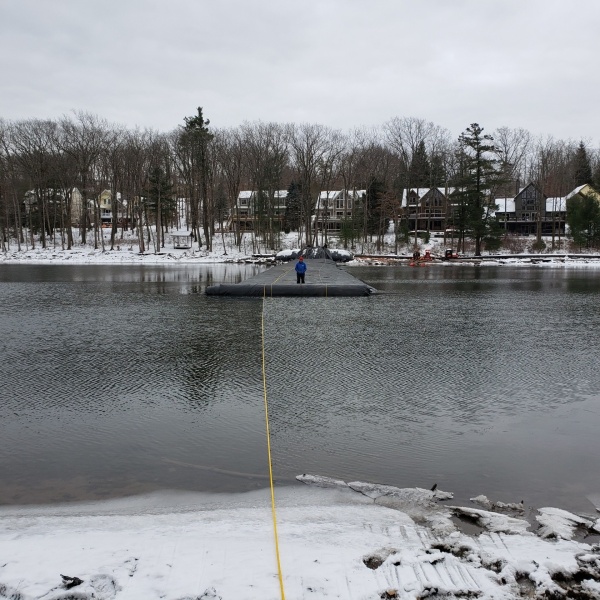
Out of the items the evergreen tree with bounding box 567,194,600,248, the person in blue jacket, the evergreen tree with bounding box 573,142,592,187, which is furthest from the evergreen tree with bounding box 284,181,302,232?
the person in blue jacket

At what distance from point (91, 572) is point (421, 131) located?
239ft

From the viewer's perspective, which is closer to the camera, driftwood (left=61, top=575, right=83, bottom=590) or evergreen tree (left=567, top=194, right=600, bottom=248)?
driftwood (left=61, top=575, right=83, bottom=590)

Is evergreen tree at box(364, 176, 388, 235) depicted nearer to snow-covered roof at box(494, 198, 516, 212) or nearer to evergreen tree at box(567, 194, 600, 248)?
snow-covered roof at box(494, 198, 516, 212)

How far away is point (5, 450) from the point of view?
23.5 feet

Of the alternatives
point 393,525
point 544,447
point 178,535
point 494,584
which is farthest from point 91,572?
point 544,447

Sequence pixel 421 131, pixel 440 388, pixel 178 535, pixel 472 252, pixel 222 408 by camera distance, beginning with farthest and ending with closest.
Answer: pixel 421 131
pixel 472 252
pixel 440 388
pixel 222 408
pixel 178 535

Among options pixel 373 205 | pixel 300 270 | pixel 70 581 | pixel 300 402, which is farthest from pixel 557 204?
pixel 70 581

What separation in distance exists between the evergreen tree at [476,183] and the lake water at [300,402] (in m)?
37.8

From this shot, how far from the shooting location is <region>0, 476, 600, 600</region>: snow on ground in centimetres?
412

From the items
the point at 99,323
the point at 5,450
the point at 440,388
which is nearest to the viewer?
the point at 5,450

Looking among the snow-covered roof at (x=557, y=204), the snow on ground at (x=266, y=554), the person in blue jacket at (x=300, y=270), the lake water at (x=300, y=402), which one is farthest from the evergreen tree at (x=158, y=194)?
the snow on ground at (x=266, y=554)

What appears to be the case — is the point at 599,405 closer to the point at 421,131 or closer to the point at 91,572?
the point at 91,572

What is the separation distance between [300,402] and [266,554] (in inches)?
179

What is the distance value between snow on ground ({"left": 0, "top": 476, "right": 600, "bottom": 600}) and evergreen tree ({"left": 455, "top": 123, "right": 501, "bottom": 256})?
52.2m
